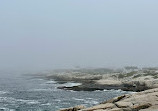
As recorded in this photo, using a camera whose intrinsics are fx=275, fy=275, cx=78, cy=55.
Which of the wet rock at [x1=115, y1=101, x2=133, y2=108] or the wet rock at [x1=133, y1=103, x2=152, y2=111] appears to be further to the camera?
the wet rock at [x1=115, y1=101, x2=133, y2=108]

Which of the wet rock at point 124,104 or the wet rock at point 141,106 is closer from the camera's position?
the wet rock at point 141,106

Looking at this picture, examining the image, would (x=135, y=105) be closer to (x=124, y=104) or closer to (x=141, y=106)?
(x=141, y=106)

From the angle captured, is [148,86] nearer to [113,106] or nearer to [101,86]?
[101,86]

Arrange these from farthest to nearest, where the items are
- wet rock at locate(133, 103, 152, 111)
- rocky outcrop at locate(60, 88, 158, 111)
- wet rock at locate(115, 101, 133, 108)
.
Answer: wet rock at locate(115, 101, 133, 108), wet rock at locate(133, 103, 152, 111), rocky outcrop at locate(60, 88, 158, 111)

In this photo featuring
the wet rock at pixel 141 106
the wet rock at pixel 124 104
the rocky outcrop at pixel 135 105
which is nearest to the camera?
the rocky outcrop at pixel 135 105

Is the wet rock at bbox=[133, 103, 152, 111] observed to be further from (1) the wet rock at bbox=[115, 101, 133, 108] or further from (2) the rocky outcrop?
(1) the wet rock at bbox=[115, 101, 133, 108]

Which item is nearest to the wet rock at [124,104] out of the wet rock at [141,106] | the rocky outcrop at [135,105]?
the rocky outcrop at [135,105]

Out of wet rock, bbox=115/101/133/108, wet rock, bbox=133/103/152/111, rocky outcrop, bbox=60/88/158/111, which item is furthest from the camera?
wet rock, bbox=115/101/133/108

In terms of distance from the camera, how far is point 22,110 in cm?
4903

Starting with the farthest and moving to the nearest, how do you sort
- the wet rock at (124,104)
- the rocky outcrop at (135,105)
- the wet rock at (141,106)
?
the wet rock at (124,104)
the wet rock at (141,106)
the rocky outcrop at (135,105)

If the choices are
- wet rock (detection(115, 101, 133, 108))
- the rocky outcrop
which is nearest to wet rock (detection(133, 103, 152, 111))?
the rocky outcrop

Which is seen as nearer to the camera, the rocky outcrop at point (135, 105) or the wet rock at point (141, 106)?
the rocky outcrop at point (135, 105)

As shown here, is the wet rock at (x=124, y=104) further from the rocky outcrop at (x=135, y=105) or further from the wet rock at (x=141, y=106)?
the wet rock at (x=141, y=106)

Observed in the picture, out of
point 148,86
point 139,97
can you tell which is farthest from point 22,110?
point 148,86
